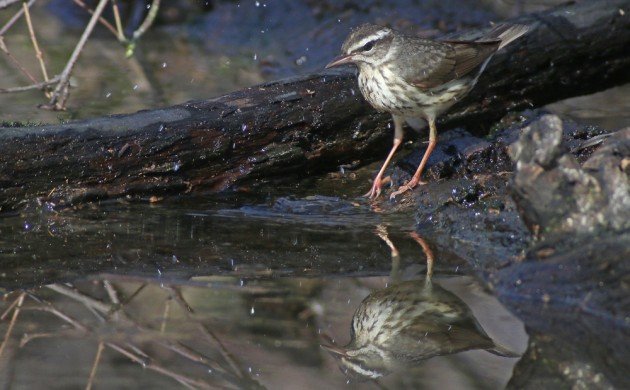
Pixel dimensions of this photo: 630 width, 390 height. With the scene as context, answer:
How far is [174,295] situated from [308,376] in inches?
49.0

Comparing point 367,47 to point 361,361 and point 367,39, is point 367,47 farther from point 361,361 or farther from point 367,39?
point 361,361

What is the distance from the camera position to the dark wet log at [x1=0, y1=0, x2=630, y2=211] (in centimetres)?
659

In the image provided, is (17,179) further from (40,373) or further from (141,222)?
(40,373)

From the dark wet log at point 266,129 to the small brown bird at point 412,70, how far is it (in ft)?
1.38

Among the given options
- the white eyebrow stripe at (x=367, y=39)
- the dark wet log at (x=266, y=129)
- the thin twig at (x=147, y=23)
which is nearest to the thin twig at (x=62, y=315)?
the dark wet log at (x=266, y=129)

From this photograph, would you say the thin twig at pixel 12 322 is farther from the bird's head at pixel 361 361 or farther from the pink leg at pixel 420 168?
the pink leg at pixel 420 168

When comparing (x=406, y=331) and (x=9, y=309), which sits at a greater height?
(x=9, y=309)

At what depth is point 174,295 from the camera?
16.9ft

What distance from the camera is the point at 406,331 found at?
481 cm

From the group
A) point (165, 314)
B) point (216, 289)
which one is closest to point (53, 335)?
point (165, 314)

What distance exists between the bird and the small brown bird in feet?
6.65

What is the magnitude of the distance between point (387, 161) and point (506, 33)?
1403 millimetres

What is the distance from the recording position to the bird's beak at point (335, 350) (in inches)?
177

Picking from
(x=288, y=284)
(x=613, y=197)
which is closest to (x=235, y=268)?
(x=288, y=284)
